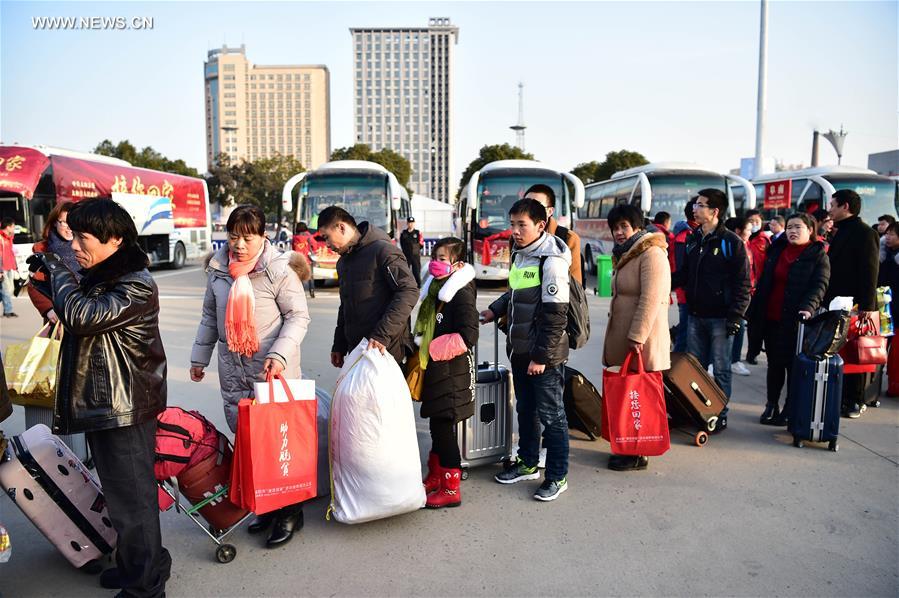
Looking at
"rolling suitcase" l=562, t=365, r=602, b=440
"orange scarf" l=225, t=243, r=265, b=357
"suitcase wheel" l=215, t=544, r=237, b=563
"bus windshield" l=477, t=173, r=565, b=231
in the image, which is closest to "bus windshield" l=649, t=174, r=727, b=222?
"bus windshield" l=477, t=173, r=565, b=231

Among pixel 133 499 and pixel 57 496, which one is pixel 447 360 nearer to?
pixel 133 499

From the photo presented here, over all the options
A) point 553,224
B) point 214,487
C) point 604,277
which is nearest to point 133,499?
point 214,487

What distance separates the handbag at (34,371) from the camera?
12.5 feet

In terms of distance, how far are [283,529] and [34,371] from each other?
1.84m

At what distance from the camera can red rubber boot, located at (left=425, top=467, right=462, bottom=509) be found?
3709 millimetres

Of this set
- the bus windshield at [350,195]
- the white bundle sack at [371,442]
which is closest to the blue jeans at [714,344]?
the white bundle sack at [371,442]

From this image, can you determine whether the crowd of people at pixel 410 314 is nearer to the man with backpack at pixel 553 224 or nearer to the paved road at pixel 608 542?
the man with backpack at pixel 553 224

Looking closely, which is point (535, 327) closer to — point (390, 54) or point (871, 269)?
point (871, 269)

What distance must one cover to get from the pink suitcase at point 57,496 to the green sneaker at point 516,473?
2.19m

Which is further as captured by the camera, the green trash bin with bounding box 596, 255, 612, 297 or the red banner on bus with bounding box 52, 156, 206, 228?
the red banner on bus with bounding box 52, 156, 206, 228

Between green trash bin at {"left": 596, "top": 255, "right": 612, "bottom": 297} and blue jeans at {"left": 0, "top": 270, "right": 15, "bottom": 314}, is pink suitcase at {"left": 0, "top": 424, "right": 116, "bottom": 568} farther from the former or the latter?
green trash bin at {"left": 596, "top": 255, "right": 612, "bottom": 297}

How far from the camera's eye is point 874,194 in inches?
643

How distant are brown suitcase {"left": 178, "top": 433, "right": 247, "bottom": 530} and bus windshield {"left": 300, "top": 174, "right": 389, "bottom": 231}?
39.9 feet

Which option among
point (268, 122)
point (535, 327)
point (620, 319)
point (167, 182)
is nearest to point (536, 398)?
point (535, 327)
